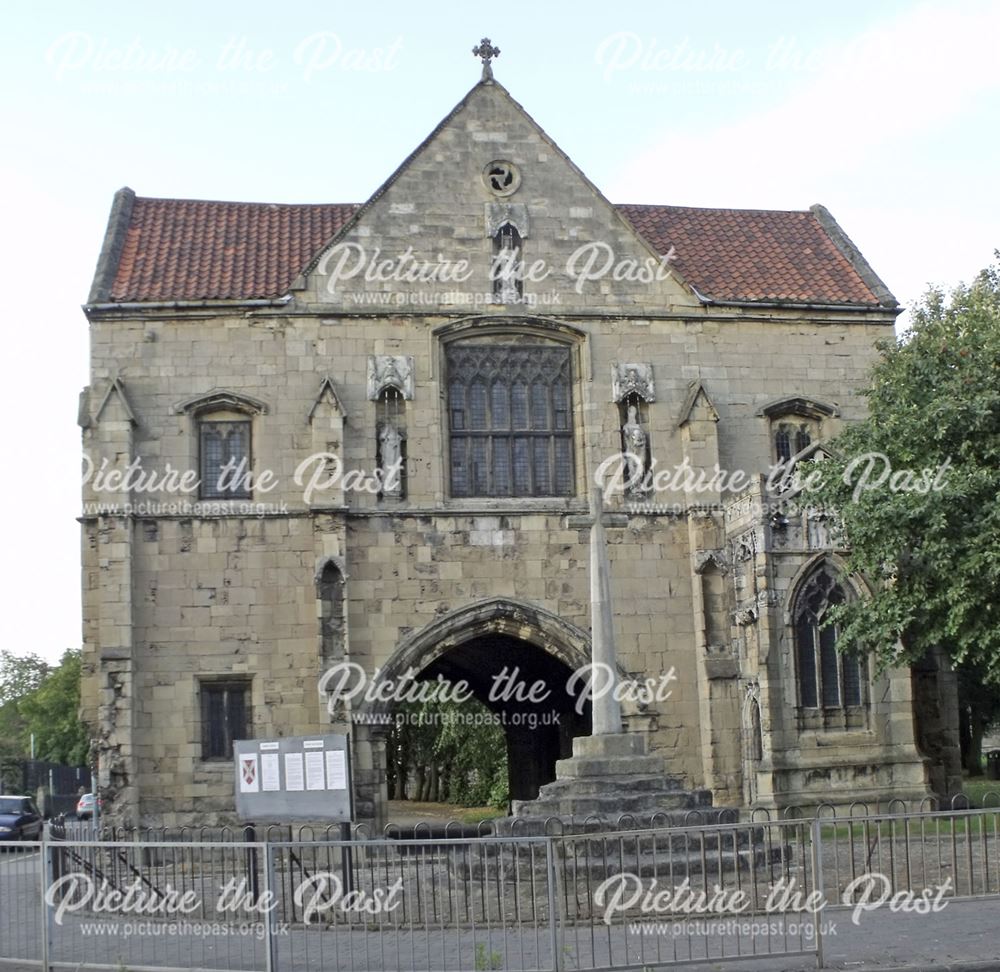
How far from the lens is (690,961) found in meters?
12.3

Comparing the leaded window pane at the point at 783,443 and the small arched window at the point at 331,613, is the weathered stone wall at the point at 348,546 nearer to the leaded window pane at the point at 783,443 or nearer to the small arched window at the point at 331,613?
the small arched window at the point at 331,613

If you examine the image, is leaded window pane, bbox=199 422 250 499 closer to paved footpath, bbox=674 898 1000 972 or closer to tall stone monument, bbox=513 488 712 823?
tall stone monument, bbox=513 488 712 823

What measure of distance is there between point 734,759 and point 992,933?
39.5 ft

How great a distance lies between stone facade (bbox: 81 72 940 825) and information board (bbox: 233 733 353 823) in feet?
23.7

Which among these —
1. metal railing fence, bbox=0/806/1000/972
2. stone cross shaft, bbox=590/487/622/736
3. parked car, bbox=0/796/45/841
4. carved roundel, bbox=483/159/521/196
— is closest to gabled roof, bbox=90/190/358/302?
carved roundel, bbox=483/159/521/196

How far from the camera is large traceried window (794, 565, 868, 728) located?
25016 mm

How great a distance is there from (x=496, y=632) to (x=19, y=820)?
621 inches

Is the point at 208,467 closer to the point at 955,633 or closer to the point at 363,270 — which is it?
the point at 363,270

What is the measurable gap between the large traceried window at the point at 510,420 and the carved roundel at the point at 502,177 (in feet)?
9.13

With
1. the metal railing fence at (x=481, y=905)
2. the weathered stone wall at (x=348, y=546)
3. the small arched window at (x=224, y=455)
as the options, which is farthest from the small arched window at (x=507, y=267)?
the metal railing fence at (x=481, y=905)

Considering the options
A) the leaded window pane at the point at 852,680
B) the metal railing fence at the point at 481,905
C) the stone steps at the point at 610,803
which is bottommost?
the metal railing fence at the point at 481,905

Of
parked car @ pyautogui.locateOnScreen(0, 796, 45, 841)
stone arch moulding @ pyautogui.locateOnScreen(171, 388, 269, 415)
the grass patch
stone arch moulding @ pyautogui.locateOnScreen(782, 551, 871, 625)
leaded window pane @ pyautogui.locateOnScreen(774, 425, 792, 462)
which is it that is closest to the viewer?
stone arch moulding @ pyautogui.locateOnScreen(782, 551, 871, 625)

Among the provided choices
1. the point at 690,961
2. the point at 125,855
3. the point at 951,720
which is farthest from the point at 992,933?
the point at 951,720

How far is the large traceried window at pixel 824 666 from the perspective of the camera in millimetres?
25016
